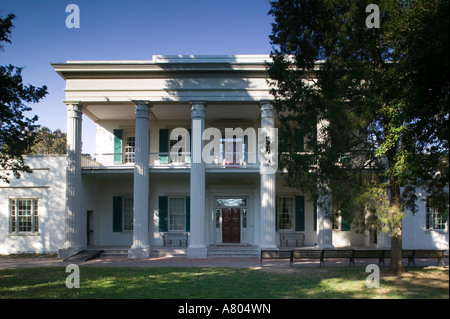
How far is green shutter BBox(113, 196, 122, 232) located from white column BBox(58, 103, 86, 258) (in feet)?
8.49

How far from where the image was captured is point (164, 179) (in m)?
21.4

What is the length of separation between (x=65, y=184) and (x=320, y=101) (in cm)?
1384

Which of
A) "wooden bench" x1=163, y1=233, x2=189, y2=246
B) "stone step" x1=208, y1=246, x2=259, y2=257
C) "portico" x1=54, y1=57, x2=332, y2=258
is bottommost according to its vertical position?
"stone step" x1=208, y1=246, x2=259, y2=257

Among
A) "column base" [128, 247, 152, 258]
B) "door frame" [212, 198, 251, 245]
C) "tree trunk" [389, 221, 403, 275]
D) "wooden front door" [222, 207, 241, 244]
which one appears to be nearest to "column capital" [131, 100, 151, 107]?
"door frame" [212, 198, 251, 245]

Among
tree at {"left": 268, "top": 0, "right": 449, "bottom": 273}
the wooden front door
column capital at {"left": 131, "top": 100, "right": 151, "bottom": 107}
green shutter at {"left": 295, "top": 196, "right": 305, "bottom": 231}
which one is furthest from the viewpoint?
the wooden front door

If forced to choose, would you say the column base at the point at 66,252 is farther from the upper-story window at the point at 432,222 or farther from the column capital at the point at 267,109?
the upper-story window at the point at 432,222

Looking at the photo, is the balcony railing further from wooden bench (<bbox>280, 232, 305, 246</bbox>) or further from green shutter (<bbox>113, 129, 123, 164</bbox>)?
wooden bench (<bbox>280, 232, 305, 246</bbox>)

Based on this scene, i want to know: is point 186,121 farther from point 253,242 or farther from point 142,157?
point 253,242

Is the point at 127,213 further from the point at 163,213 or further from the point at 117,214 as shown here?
the point at 163,213

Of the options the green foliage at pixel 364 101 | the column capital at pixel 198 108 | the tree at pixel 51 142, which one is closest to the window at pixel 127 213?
Result: the column capital at pixel 198 108

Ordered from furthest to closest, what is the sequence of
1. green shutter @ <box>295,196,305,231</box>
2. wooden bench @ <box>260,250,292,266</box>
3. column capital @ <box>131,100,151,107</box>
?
green shutter @ <box>295,196,305,231</box>, column capital @ <box>131,100,151,107</box>, wooden bench @ <box>260,250,292,266</box>

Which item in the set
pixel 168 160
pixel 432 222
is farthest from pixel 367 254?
pixel 168 160

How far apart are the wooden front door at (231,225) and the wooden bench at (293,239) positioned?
7.98 ft

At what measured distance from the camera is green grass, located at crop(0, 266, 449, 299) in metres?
9.38
